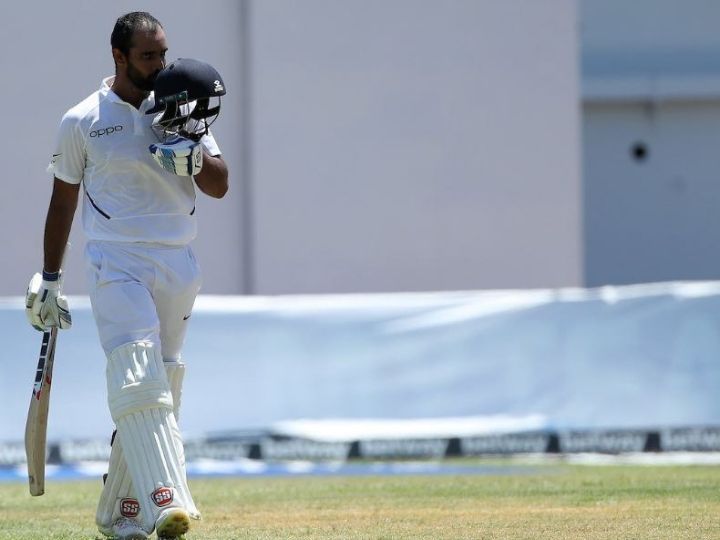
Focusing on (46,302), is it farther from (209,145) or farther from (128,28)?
(128,28)

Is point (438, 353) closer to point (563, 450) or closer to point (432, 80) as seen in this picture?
point (563, 450)

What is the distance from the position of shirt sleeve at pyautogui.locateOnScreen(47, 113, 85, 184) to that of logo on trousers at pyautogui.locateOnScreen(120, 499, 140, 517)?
1202mm

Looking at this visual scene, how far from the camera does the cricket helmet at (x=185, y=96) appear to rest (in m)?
4.99

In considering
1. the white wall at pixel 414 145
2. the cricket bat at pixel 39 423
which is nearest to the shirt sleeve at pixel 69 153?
the cricket bat at pixel 39 423

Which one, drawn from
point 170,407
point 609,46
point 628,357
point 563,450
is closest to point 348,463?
point 563,450

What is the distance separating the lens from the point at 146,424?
5.04 meters

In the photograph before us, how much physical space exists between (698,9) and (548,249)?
5.84 m

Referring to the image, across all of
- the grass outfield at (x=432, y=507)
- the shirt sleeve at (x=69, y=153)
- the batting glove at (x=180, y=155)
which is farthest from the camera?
the grass outfield at (x=432, y=507)

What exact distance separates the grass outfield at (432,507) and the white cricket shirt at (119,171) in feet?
3.91

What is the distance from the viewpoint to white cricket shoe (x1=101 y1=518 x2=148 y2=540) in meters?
5.31

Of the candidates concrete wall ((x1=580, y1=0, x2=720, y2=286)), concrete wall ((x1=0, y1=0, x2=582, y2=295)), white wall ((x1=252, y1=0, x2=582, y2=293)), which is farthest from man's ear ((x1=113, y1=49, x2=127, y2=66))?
concrete wall ((x1=580, y1=0, x2=720, y2=286))

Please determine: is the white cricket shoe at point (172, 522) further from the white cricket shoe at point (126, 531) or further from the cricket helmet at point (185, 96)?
the cricket helmet at point (185, 96)

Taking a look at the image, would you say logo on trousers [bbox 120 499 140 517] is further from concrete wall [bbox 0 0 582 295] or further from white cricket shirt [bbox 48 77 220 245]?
concrete wall [bbox 0 0 582 295]

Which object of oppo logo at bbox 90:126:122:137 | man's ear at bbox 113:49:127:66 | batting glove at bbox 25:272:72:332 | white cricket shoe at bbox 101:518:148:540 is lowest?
white cricket shoe at bbox 101:518:148:540
